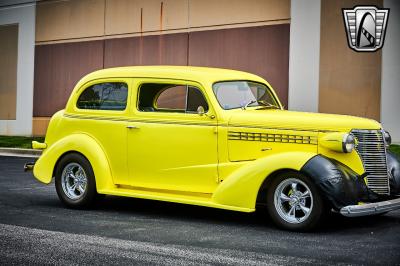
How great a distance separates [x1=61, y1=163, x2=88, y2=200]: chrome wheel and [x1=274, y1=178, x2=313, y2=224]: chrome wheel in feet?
9.28

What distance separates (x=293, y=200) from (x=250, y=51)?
14.1 meters

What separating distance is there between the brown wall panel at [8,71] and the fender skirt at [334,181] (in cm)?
2260

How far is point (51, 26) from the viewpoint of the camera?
2678 cm

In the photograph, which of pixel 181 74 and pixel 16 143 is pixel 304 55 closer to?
pixel 16 143

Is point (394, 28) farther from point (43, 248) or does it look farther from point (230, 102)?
point (43, 248)

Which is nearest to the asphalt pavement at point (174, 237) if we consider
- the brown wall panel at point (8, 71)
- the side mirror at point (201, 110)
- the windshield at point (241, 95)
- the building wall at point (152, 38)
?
the side mirror at point (201, 110)

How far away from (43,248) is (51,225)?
1291 millimetres

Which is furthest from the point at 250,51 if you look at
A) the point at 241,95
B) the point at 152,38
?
the point at 241,95

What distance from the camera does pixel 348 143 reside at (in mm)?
7125

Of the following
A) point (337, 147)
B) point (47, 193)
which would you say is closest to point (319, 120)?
point (337, 147)

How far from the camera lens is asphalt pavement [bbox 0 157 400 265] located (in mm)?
5824

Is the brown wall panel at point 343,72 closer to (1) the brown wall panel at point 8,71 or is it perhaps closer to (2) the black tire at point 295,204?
(2) the black tire at point 295,204

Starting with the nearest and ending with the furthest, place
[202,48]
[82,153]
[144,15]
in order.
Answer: [82,153], [202,48], [144,15]

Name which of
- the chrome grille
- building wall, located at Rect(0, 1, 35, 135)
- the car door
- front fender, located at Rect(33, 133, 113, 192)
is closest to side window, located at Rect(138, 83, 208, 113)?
the car door
